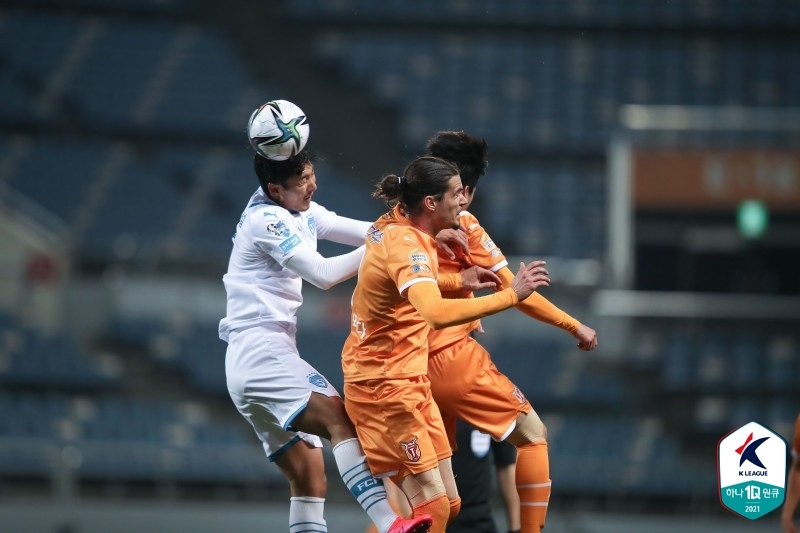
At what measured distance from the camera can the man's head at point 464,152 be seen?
595cm

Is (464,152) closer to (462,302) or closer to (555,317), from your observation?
(555,317)

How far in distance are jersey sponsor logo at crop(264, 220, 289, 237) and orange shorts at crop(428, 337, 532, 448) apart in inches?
35.1

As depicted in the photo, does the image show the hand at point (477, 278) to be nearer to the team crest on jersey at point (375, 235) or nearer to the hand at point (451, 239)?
the hand at point (451, 239)

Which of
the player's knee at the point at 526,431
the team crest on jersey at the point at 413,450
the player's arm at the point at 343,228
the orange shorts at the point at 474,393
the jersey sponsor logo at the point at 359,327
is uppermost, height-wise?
the player's arm at the point at 343,228

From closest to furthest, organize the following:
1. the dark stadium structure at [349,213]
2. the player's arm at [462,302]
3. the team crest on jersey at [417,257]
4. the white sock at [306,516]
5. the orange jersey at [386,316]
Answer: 1. the player's arm at [462,302]
2. the team crest on jersey at [417,257]
3. the orange jersey at [386,316]
4. the white sock at [306,516]
5. the dark stadium structure at [349,213]

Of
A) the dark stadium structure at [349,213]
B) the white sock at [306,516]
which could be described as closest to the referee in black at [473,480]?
the white sock at [306,516]

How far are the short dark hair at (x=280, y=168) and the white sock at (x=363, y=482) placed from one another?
1.24 m

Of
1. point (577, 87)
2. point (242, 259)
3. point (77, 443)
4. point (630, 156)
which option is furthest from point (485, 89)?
point (242, 259)

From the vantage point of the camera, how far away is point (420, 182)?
5324 mm

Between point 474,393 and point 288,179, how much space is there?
1299 millimetres

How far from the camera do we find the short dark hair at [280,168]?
564 centimetres

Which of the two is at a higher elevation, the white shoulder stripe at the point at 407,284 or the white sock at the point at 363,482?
the white shoulder stripe at the point at 407,284

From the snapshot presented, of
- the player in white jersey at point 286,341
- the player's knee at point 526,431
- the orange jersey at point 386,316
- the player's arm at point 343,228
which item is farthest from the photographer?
the player's arm at point 343,228

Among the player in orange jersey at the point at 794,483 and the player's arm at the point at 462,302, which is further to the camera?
the player in orange jersey at the point at 794,483
